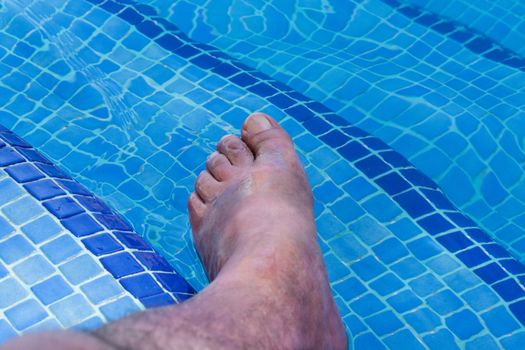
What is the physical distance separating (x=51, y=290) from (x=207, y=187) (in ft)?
2.04

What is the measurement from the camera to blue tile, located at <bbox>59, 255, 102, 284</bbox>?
1.64 meters

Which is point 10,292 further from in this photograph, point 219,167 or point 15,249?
point 219,167

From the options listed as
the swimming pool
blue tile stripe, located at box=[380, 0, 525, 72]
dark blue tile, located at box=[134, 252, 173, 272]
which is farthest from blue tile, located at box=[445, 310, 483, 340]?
blue tile stripe, located at box=[380, 0, 525, 72]

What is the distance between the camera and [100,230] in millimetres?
1759

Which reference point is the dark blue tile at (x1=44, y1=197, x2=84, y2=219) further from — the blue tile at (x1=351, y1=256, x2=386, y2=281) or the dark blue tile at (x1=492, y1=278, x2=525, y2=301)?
the dark blue tile at (x1=492, y1=278, x2=525, y2=301)

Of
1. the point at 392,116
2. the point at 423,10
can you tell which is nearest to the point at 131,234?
the point at 392,116

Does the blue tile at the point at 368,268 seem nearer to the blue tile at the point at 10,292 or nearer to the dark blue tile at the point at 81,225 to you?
the dark blue tile at the point at 81,225

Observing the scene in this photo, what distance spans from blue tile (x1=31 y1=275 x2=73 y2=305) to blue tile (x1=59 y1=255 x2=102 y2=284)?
0.06 ft

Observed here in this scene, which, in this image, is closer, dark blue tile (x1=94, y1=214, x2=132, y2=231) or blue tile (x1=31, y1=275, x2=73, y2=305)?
blue tile (x1=31, y1=275, x2=73, y2=305)

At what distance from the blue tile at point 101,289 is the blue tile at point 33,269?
87 mm

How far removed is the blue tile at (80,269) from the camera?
5.37ft

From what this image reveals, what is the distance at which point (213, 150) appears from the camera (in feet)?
7.87

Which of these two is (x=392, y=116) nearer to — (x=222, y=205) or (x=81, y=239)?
(x=222, y=205)

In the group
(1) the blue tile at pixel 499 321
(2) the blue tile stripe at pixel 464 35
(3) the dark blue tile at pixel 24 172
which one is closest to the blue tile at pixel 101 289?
(3) the dark blue tile at pixel 24 172
